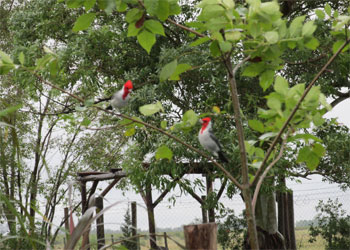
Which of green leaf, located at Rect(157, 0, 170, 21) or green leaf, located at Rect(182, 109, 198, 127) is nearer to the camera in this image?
green leaf, located at Rect(157, 0, 170, 21)

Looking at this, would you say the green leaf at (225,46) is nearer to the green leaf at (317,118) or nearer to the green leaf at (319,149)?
the green leaf at (317,118)

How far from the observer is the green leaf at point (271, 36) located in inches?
53.7

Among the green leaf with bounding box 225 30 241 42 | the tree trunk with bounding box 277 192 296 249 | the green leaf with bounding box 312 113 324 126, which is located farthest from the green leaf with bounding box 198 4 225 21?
the tree trunk with bounding box 277 192 296 249

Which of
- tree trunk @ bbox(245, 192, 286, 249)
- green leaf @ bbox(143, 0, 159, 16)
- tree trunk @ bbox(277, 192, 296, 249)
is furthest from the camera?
tree trunk @ bbox(277, 192, 296, 249)

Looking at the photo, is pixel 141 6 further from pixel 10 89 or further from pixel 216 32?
pixel 10 89

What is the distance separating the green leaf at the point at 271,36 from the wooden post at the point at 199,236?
0.66 meters

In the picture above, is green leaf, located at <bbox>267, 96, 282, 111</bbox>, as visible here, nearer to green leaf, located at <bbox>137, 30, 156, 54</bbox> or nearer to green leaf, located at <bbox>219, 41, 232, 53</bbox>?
green leaf, located at <bbox>219, 41, 232, 53</bbox>

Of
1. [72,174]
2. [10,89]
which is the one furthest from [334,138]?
[10,89]

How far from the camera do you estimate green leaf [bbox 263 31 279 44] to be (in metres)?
1.36

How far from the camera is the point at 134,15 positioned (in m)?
1.36

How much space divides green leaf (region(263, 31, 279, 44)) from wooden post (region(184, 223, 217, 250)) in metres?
0.66

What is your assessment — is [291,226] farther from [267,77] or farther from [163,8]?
A: [163,8]

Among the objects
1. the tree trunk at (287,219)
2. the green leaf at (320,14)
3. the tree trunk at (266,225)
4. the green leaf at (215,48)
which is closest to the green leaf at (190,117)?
the green leaf at (215,48)

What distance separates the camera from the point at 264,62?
1552mm
